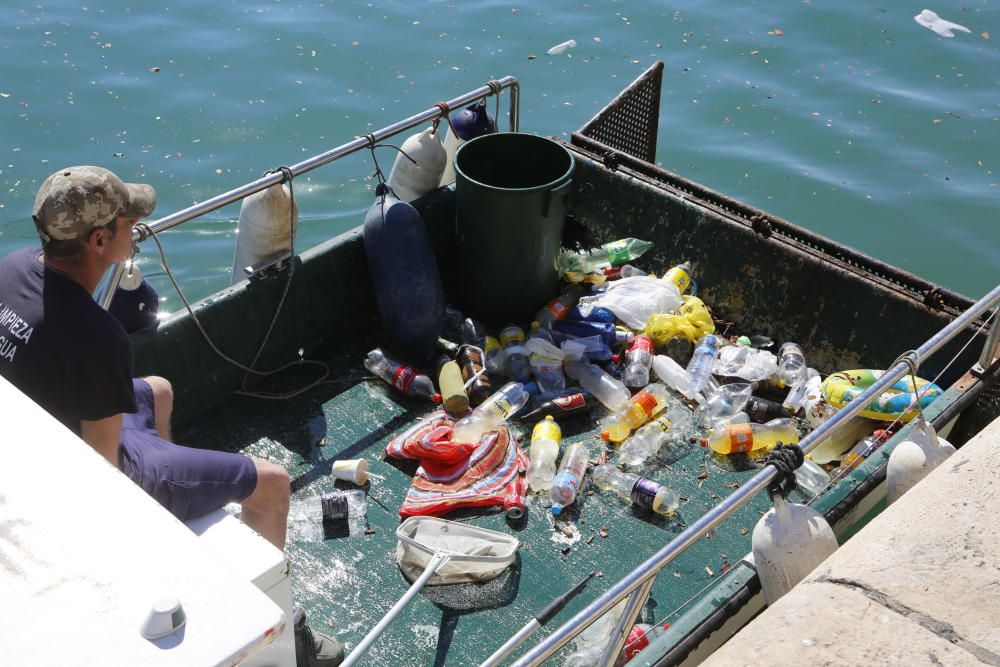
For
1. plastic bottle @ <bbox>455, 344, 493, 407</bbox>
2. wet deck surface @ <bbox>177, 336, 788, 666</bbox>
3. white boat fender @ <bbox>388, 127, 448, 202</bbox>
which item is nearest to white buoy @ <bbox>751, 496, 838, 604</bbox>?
wet deck surface @ <bbox>177, 336, 788, 666</bbox>

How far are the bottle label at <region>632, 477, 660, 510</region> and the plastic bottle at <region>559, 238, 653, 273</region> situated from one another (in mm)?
1881

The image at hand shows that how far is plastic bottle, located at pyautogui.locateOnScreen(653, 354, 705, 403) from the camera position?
5.44 m

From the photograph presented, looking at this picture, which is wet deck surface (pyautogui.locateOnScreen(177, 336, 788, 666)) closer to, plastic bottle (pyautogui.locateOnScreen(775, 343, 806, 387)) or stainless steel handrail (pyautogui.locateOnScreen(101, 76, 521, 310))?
plastic bottle (pyautogui.locateOnScreen(775, 343, 806, 387))

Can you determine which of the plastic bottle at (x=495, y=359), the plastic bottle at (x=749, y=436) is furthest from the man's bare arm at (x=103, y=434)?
the plastic bottle at (x=749, y=436)

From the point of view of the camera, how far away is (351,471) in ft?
15.7

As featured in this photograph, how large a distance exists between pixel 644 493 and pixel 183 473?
218 centimetres

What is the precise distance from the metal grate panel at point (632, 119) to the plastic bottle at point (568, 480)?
249cm

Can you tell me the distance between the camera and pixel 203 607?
2025mm

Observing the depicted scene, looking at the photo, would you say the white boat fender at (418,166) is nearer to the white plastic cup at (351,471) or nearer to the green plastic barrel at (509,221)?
the green plastic barrel at (509,221)

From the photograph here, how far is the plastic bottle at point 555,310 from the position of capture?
5762mm

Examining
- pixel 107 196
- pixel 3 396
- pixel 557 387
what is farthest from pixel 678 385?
pixel 3 396

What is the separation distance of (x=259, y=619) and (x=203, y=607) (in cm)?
12

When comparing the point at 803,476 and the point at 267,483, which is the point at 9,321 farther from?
the point at 803,476

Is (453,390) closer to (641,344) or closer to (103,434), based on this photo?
(641,344)
